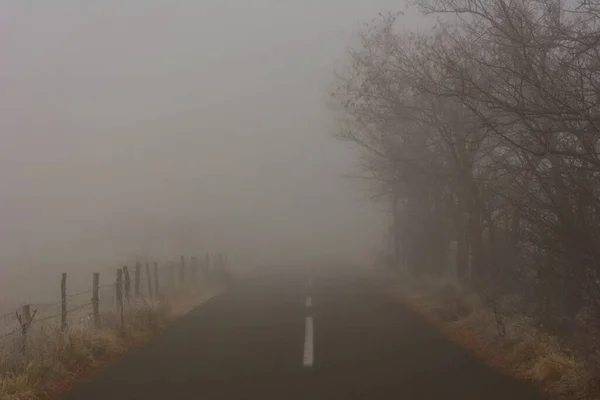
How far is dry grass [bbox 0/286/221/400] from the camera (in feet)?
29.3

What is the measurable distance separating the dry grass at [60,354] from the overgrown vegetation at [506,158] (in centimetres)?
664

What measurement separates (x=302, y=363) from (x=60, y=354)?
12.2 feet

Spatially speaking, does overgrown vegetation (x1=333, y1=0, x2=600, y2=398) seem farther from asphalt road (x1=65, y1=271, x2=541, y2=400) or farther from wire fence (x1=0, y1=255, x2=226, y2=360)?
wire fence (x1=0, y1=255, x2=226, y2=360)

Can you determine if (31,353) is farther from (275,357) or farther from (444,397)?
(444,397)

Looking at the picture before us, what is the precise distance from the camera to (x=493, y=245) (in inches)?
668

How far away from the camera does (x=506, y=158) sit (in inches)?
593

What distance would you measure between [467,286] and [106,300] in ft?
37.9

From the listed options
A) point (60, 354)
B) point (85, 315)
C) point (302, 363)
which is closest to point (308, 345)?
point (302, 363)

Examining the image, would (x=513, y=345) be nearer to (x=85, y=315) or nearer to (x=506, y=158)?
(x=506, y=158)

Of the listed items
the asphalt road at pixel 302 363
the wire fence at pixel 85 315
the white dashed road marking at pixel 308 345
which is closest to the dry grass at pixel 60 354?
the wire fence at pixel 85 315

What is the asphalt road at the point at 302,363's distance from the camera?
8906 mm

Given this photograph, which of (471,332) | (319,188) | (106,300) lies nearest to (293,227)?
(319,188)

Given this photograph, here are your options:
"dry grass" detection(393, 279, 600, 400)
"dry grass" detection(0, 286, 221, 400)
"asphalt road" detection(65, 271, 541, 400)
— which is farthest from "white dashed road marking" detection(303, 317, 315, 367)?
"dry grass" detection(0, 286, 221, 400)

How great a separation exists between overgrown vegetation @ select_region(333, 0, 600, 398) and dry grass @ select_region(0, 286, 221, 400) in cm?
664
